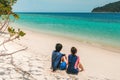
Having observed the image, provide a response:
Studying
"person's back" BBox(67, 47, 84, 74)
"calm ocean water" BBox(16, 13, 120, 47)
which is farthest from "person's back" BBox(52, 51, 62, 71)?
"calm ocean water" BBox(16, 13, 120, 47)

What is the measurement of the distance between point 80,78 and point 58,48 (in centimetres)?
132

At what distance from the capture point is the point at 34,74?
755 cm

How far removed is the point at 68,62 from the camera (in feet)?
25.9

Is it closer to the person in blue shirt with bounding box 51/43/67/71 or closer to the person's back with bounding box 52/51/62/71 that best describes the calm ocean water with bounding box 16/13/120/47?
the person in blue shirt with bounding box 51/43/67/71

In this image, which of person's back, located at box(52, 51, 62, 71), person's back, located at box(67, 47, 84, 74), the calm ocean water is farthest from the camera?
the calm ocean water

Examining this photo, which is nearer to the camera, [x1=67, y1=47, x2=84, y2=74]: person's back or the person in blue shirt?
[x1=67, y1=47, x2=84, y2=74]: person's back

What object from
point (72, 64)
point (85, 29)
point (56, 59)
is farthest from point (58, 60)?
point (85, 29)

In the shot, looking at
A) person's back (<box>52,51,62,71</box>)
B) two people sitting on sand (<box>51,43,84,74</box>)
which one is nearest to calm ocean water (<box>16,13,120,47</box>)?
two people sitting on sand (<box>51,43,84,74</box>)

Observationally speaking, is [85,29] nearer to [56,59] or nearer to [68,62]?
[56,59]

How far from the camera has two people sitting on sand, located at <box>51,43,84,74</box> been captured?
789 centimetres

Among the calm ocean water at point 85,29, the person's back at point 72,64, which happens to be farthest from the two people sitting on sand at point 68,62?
the calm ocean water at point 85,29

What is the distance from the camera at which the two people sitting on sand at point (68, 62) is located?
7.89 m

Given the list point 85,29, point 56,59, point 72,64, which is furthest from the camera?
point 85,29

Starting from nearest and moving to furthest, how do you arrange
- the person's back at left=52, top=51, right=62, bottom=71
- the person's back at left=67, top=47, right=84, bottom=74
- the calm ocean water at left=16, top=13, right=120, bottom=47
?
the person's back at left=67, top=47, right=84, bottom=74 < the person's back at left=52, top=51, right=62, bottom=71 < the calm ocean water at left=16, top=13, right=120, bottom=47
